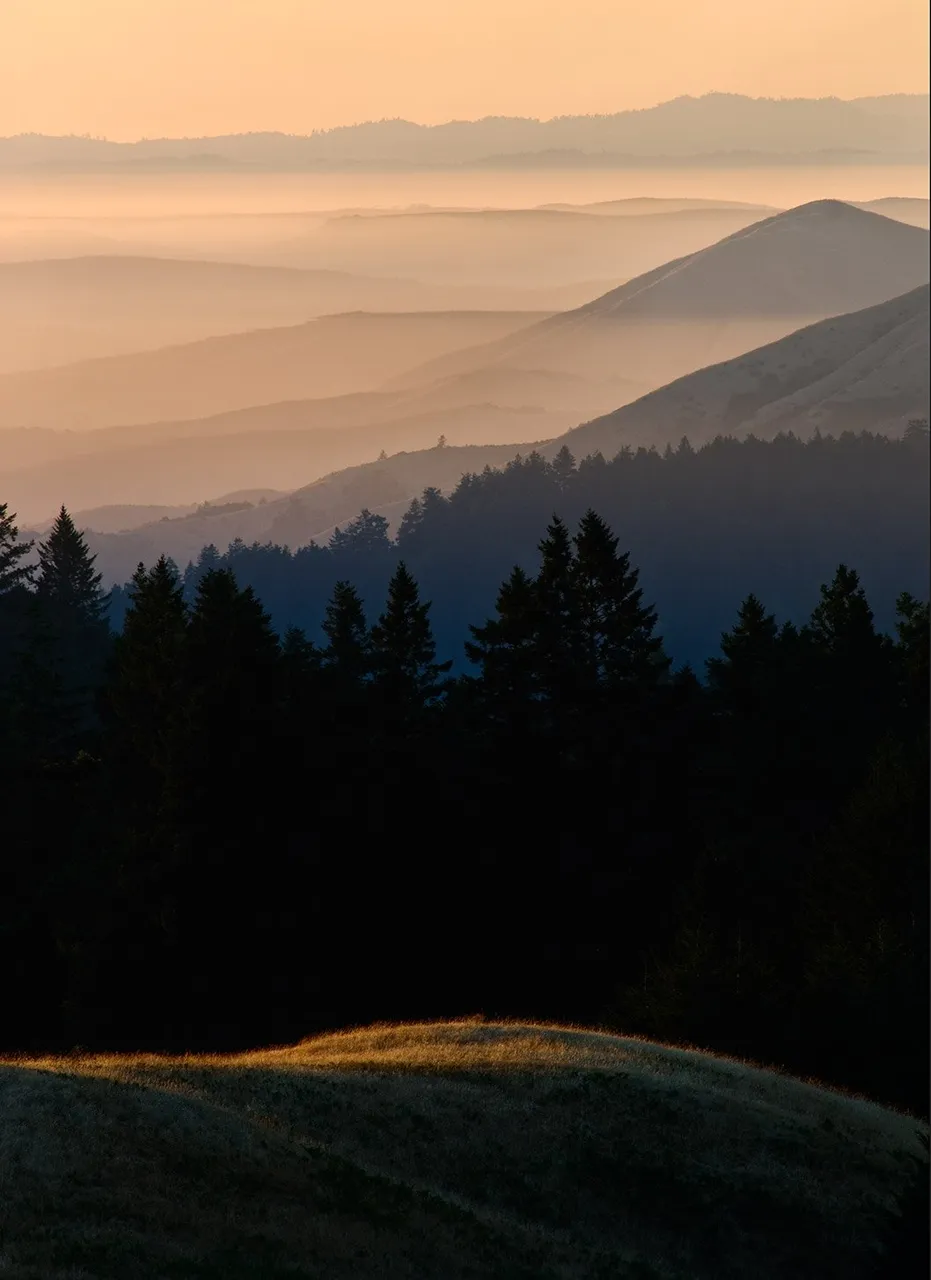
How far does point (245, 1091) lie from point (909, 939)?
29.0 metres

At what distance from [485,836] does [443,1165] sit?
136ft

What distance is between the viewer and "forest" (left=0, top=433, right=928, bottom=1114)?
204 ft

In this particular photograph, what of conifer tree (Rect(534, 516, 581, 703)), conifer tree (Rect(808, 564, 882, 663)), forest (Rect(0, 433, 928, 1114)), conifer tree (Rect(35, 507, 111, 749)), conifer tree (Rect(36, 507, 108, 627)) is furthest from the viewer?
conifer tree (Rect(36, 507, 108, 627))

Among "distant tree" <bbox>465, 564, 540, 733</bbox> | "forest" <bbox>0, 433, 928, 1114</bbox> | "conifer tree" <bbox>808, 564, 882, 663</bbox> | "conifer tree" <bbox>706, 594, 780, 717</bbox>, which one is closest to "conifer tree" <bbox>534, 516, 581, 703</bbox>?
"forest" <bbox>0, 433, 928, 1114</bbox>

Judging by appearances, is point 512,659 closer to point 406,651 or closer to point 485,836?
point 406,651

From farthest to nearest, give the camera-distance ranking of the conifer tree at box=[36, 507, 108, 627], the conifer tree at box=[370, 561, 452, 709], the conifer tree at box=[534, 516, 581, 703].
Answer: the conifer tree at box=[36, 507, 108, 627] → the conifer tree at box=[534, 516, 581, 703] → the conifer tree at box=[370, 561, 452, 709]

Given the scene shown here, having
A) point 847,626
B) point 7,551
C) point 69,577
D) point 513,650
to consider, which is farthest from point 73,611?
point 847,626

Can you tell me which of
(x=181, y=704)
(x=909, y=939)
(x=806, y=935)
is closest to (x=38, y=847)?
(x=181, y=704)

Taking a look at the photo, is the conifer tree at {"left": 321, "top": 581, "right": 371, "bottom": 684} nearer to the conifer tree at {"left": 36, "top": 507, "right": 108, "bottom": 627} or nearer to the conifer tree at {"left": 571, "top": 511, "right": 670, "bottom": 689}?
the conifer tree at {"left": 571, "top": 511, "right": 670, "bottom": 689}

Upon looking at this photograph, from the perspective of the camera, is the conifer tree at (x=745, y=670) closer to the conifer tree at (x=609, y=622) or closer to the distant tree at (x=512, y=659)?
the conifer tree at (x=609, y=622)

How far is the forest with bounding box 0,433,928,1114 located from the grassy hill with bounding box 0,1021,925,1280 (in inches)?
408

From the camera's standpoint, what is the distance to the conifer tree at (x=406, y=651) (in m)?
86.5

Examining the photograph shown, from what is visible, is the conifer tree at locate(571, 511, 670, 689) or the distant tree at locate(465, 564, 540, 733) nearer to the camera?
the distant tree at locate(465, 564, 540, 733)

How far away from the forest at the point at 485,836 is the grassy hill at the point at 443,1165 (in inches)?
408
